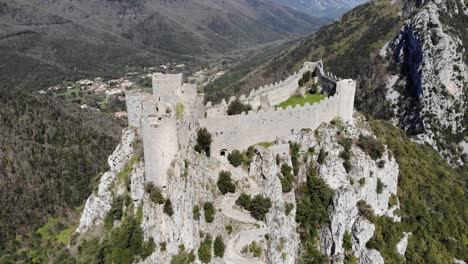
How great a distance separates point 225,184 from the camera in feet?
135

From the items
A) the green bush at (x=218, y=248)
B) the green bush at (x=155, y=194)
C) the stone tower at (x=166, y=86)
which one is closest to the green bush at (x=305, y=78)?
the stone tower at (x=166, y=86)

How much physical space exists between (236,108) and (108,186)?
16.6 m

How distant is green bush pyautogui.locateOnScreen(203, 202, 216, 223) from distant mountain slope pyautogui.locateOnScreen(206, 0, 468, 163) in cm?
8185

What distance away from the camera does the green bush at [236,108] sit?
45694mm

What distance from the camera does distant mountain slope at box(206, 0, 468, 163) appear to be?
363 feet

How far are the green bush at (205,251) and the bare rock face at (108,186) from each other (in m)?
12.1

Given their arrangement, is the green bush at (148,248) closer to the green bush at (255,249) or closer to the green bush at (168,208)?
the green bush at (168,208)

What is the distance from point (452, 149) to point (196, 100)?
286 feet

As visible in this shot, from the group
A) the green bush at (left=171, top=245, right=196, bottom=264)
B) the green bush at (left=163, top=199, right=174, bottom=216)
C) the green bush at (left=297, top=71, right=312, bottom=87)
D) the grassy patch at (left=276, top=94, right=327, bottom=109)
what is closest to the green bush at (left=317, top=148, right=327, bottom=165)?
the grassy patch at (left=276, top=94, right=327, bottom=109)

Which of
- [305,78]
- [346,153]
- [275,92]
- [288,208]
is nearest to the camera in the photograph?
[288,208]

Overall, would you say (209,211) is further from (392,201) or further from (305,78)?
(305,78)

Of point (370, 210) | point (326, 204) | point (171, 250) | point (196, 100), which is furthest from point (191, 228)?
point (370, 210)

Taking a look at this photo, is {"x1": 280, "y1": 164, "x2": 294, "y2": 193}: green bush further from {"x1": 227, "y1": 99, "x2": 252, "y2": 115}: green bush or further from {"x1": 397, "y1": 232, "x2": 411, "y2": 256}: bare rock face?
{"x1": 397, "y1": 232, "x2": 411, "y2": 256}: bare rock face

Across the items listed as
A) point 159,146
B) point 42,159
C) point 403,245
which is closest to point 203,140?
point 159,146
